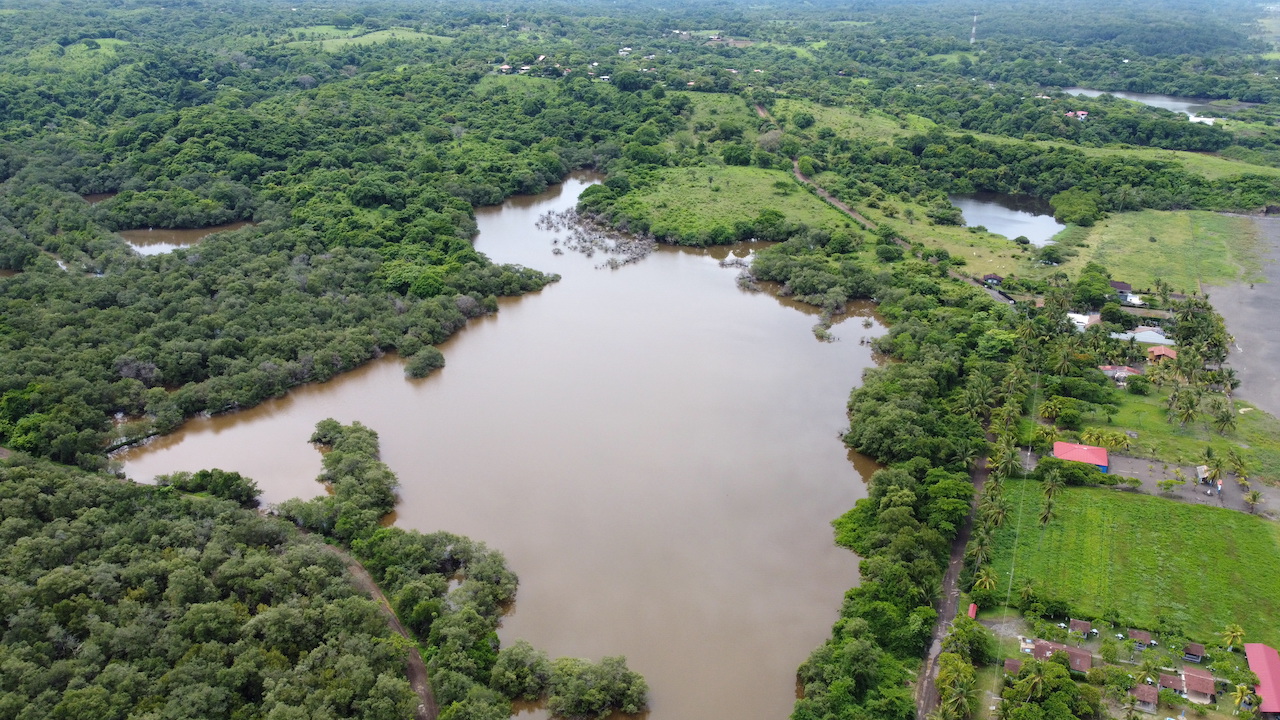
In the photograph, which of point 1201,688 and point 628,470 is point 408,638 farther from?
point 1201,688

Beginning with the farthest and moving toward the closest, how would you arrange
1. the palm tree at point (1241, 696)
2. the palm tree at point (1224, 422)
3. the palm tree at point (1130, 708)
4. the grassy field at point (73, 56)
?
the grassy field at point (73, 56) → the palm tree at point (1224, 422) → the palm tree at point (1241, 696) → the palm tree at point (1130, 708)

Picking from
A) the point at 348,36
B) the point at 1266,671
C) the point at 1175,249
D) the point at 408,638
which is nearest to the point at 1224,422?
the point at 1266,671

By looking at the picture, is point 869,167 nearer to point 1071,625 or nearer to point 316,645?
point 1071,625

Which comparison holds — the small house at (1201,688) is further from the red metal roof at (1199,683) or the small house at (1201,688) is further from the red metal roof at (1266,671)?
the red metal roof at (1266,671)

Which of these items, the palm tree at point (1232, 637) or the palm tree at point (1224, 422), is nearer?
the palm tree at point (1232, 637)

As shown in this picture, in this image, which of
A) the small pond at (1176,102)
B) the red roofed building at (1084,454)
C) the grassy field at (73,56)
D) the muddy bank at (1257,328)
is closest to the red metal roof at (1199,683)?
the red roofed building at (1084,454)

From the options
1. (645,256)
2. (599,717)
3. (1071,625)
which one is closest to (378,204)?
(645,256)

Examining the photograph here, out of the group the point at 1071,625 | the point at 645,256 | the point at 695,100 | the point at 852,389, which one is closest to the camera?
the point at 1071,625
